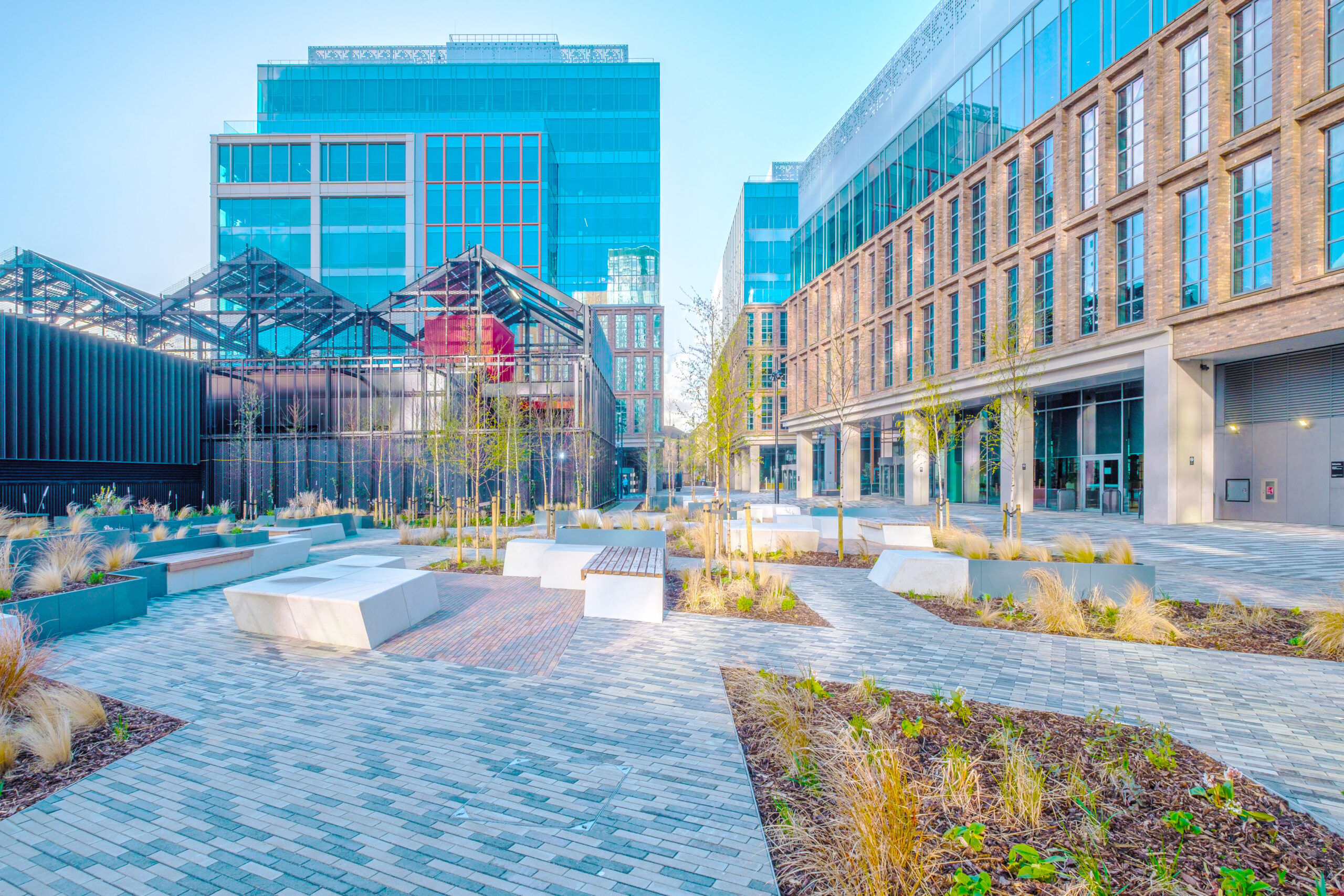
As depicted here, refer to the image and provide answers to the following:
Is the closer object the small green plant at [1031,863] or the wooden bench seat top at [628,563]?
the small green plant at [1031,863]

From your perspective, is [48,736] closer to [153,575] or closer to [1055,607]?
[153,575]

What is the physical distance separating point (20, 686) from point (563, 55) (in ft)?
236

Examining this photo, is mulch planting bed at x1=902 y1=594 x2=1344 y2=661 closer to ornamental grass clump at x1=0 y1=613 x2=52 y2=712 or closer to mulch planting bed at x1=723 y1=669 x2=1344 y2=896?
mulch planting bed at x1=723 y1=669 x2=1344 y2=896

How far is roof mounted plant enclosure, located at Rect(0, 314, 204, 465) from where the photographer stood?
19.8 meters

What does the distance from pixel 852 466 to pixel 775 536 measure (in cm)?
2736

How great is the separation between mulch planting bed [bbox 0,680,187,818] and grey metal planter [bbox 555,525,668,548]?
7949 millimetres

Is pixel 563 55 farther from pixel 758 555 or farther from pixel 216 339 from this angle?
pixel 758 555

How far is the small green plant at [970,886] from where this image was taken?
101 inches

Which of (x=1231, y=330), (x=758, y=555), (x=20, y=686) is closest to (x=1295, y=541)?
(x=1231, y=330)

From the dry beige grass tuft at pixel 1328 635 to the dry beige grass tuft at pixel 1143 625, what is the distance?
112cm

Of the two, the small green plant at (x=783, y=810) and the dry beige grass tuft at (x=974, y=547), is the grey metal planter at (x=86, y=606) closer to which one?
the small green plant at (x=783, y=810)

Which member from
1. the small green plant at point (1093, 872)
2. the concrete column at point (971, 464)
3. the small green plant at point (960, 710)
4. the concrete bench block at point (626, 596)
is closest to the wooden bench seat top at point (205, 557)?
the concrete bench block at point (626, 596)

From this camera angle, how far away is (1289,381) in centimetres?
2045

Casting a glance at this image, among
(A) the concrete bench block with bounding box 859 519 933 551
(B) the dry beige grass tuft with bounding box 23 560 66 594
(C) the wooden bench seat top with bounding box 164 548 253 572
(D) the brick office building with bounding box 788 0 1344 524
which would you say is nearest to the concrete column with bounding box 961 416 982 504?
(D) the brick office building with bounding box 788 0 1344 524
